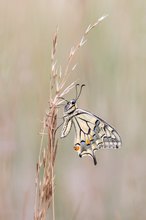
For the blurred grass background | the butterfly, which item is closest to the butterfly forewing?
the butterfly

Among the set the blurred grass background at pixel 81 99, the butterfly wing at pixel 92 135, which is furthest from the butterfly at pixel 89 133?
the blurred grass background at pixel 81 99

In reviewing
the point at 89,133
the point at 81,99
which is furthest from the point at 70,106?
the point at 81,99

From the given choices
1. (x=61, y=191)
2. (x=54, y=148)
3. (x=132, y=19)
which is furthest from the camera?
(x=132, y=19)

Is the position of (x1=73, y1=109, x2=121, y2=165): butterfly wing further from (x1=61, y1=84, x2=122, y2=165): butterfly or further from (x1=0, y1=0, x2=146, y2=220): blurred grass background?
(x1=0, y1=0, x2=146, y2=220): blurred grass background

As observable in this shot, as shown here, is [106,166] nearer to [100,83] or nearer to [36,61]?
[100,83]

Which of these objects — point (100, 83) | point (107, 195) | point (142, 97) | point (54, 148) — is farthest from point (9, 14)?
point (54, 148)

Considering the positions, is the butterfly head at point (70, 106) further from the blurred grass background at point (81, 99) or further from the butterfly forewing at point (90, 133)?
the blurred grass background at point (81, 99)
